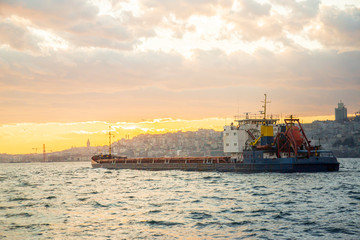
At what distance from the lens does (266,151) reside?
66.9 metres

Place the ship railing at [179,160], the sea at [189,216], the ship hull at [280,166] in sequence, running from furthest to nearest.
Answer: the ship railing at [179,160], the ship hull at [280,166], the sea at [189,216]

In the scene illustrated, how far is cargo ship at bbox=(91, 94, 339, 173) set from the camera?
61125 mm

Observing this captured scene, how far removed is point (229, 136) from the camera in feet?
251

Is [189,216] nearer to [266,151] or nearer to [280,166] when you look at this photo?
[280,166]

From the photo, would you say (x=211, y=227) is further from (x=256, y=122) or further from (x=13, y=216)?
(x=256, y=122)

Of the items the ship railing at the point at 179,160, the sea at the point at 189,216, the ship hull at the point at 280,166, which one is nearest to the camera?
the sea at the point at 189,216

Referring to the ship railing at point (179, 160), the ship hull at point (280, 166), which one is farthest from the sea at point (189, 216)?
the ship railing at point (179, 160)

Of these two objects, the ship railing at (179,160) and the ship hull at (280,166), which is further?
the ship railing at (179,160)

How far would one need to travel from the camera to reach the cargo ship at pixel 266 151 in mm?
61125

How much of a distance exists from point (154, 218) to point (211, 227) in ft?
14.2

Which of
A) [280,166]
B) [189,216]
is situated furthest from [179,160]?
[189,216]

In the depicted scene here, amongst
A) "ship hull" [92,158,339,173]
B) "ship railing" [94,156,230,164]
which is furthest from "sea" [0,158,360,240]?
"ship railing" [94,156,230,164]

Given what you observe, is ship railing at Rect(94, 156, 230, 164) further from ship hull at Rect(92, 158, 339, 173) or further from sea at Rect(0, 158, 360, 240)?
sea at Rect(0, 158, 360, 240)

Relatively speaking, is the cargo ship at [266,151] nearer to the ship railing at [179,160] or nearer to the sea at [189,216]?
the ship railing at [179,160]
